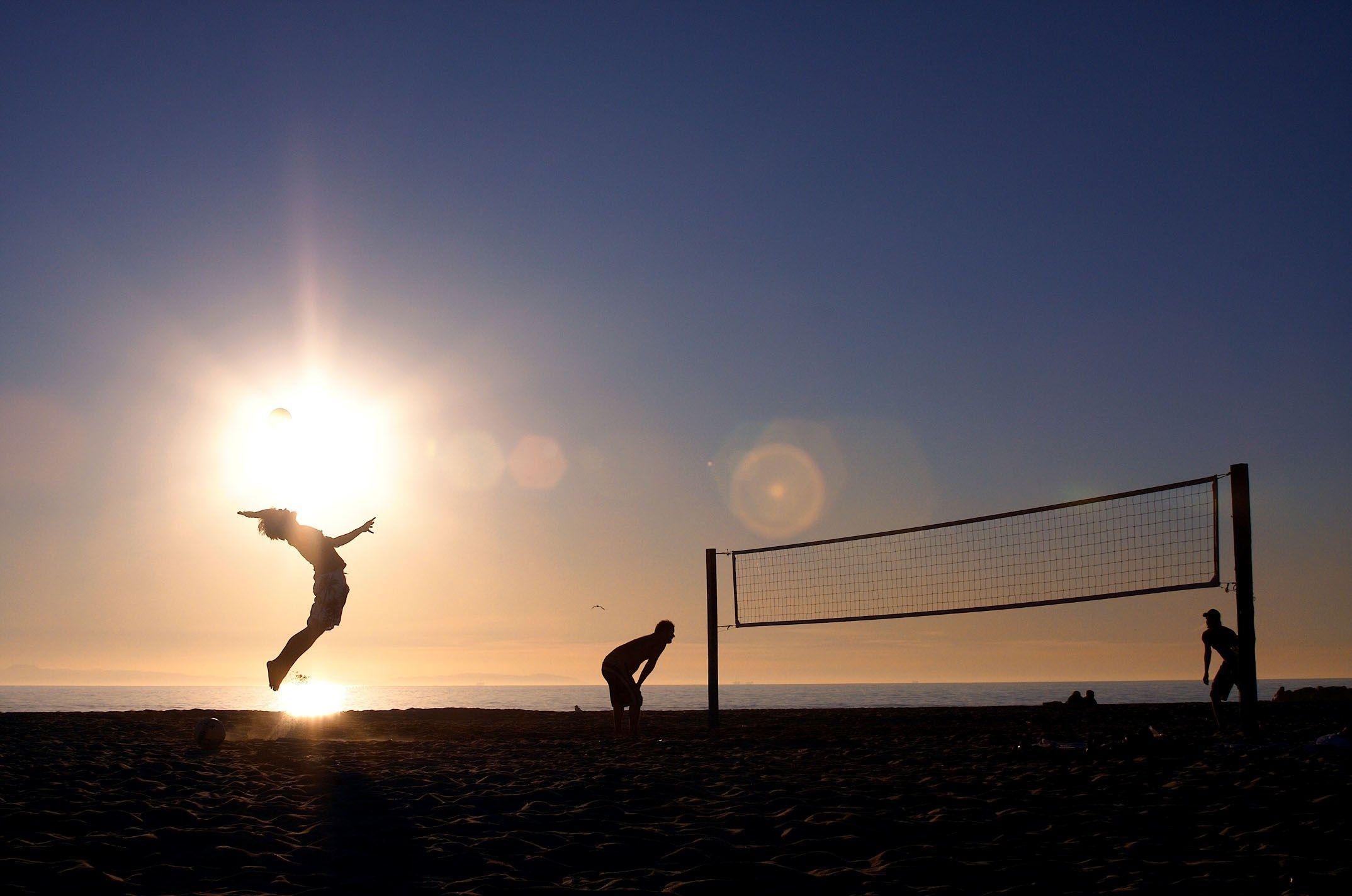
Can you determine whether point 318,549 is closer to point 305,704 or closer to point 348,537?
point 348,537

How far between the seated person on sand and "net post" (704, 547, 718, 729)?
266 cm

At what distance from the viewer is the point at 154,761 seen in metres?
6.47

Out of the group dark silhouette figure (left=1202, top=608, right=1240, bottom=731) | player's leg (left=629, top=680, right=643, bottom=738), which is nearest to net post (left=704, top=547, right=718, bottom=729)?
player's leg (left=629, top=680, right=643, bottom=738)

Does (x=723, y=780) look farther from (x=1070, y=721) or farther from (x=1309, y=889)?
(x=1070, y=721)

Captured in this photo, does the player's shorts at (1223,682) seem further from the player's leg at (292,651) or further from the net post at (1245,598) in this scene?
the player's leg at (292,651)

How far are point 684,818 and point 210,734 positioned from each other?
490 cm

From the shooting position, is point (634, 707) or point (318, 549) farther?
point (634, 707)

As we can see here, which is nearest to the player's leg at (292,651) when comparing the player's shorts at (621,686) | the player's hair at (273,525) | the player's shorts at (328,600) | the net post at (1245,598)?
the player's shorts at (328,600)

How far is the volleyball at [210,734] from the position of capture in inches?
303

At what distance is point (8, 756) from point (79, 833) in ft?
10.7

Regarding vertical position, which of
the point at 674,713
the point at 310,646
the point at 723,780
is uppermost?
the point at 310,646

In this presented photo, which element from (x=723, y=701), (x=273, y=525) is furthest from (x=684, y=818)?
(x=723, y=701)

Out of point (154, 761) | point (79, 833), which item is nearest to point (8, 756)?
point (154, 761)

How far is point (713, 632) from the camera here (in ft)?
41.3
